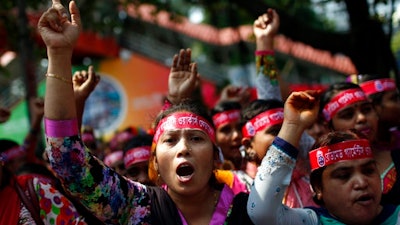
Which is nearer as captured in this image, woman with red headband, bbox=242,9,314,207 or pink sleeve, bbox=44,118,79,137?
pink sleeve, bbox=44,118,79,137

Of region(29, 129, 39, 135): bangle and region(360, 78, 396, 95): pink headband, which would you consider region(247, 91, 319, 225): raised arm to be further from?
region(29, 129, 39, 135): bangle

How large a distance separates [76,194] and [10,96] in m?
15.9

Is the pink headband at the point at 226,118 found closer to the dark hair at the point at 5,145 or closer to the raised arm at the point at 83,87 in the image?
the raised arm at the point at 83,87

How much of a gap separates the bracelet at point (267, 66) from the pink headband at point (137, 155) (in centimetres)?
104

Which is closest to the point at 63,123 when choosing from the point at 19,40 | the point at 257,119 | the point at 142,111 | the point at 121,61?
the point at 257,119

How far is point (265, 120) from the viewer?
3.54m

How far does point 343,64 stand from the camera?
18375 millimetres

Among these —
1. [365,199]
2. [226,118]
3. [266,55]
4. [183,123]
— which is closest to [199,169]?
→ [183,123]

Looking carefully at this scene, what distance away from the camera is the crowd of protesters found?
2.20m

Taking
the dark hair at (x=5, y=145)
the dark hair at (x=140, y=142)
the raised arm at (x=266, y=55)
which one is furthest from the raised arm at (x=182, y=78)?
the dark hair at (x=5, y=145)

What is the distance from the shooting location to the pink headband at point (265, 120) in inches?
139

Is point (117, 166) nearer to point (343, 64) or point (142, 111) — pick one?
point (142, 111)

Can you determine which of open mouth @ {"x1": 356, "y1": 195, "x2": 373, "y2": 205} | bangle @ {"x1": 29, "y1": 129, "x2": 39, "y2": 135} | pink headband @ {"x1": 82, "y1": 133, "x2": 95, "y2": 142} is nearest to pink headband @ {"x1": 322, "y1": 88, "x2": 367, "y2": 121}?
open mouth @ {"x1": 356, "y1": 195, "x2": 373, "y2": 205}

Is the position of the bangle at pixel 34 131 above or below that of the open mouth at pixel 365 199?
below
